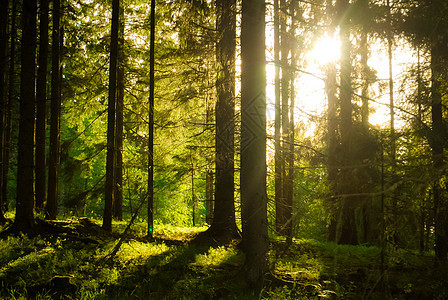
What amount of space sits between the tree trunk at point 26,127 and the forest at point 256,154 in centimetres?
4

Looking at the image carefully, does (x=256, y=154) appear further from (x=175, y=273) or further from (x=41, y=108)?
(x=41, y=108)

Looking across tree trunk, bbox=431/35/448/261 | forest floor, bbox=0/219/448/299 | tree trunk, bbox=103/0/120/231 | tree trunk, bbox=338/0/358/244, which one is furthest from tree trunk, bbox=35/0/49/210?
tree trunk, bbox=431/35/448/261

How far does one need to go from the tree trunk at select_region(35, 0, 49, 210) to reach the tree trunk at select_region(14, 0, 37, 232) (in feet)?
5.39

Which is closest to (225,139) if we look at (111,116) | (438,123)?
(111,116)

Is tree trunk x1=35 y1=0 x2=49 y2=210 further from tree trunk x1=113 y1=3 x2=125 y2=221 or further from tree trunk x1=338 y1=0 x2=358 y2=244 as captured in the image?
tree trunk x1=338 y1=0 x2=358 y2=244

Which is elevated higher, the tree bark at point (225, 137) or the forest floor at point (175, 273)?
the tree bark at point (225, 137)

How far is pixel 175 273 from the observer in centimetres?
779

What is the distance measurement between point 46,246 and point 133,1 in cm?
1134

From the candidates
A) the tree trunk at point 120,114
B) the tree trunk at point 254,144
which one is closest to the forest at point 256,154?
the tree trunk at point 254,144

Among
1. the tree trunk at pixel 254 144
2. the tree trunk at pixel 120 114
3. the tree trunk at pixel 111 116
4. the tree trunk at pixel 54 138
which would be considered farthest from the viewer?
the tree trunk at pixel 120 114

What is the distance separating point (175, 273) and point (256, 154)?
148 inches

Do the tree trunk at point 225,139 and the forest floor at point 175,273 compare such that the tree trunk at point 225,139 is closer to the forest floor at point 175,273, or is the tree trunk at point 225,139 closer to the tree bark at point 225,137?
the tree bark at point 225,137

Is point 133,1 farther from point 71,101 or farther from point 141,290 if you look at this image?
point 141,290

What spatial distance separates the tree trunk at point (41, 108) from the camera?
472 inches
